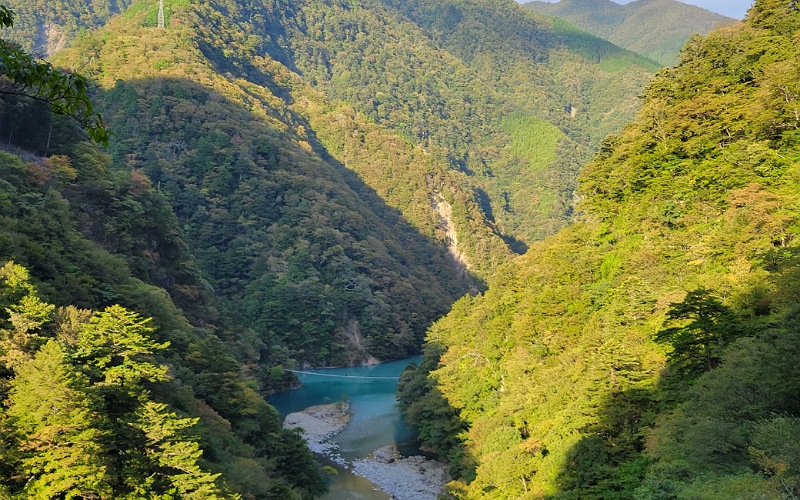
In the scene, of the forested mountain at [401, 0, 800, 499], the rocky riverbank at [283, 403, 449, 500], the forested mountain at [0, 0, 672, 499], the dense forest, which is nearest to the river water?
the rocky riverbank at [283, 403, 449, 500]

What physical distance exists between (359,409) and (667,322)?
42.9 meters

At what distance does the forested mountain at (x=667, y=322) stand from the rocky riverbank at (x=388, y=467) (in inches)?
80.7

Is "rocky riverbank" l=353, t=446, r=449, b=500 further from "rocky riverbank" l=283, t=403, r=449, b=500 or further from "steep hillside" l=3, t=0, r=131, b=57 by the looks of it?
"steep hillside" l=3, t=0, r=131, b=57

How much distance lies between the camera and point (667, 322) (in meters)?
21.2

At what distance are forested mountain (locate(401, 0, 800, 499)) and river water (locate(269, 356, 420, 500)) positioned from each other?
17.2 feet

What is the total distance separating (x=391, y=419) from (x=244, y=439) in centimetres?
2692

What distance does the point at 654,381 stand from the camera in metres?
21.7

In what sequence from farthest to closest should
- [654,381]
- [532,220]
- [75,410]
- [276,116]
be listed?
[532,220] → [276,116] → [654,381] → [75,410]

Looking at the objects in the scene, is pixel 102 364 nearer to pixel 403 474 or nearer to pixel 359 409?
pixel 403 474

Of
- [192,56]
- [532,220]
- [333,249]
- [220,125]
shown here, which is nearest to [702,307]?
[333,249]

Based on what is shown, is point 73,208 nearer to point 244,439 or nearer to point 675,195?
point 244,439

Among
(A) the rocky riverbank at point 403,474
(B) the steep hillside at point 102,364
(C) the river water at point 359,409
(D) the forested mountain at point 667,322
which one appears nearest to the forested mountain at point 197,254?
(B) the steep hillside at point 102,364

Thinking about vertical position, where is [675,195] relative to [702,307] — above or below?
above

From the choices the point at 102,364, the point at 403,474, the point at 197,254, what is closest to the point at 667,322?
the point at 102,364
